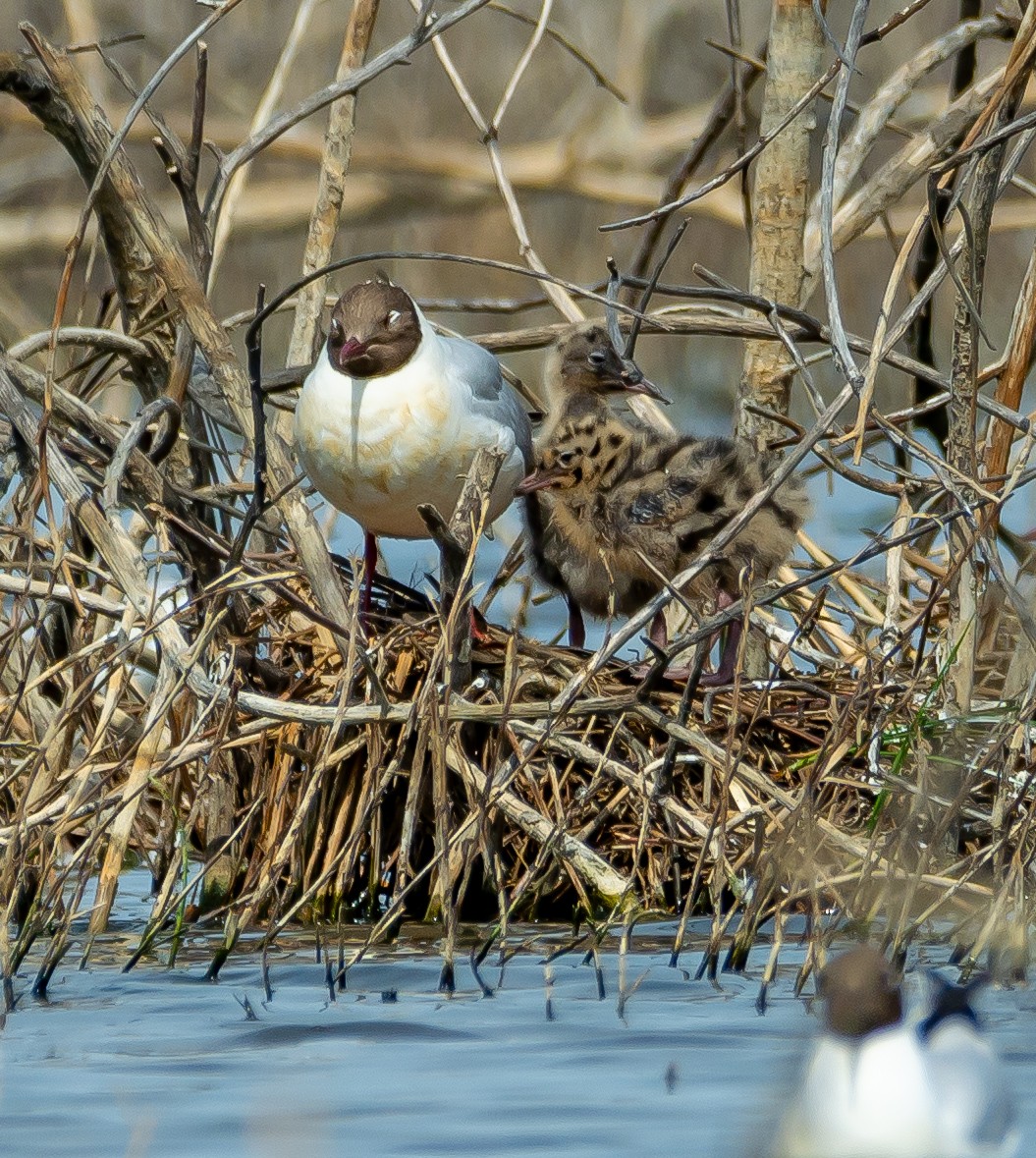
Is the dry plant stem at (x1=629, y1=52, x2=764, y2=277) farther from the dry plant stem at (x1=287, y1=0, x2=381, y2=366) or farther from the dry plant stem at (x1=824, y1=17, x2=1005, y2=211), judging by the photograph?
the dry plant stem at (x1=287, y1=0, x2=381, y2=366)

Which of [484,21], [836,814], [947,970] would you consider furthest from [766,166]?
[484,21]

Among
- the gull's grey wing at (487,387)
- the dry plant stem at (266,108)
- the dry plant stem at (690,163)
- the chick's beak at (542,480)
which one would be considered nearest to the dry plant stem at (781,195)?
the dry plant stem at (690,163)

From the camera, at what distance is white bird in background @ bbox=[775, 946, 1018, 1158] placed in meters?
2.98

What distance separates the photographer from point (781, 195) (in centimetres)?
611

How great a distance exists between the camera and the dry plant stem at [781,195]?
6.06 meters

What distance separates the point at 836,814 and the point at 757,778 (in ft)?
1.10

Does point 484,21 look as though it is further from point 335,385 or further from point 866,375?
point 866,375

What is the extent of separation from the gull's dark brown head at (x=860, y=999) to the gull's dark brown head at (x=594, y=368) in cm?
319

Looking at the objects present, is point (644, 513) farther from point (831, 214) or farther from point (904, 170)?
point (831, 214)

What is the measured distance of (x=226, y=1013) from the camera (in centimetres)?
420

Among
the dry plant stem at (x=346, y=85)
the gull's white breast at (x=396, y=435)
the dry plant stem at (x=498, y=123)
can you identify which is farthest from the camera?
the dry plant stem at (x=498, y=123)

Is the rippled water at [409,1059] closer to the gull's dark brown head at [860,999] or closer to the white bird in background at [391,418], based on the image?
the gull's dark brown head at [860,999]

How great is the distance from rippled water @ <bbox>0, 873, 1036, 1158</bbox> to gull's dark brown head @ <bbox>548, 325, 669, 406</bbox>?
78.1 inches

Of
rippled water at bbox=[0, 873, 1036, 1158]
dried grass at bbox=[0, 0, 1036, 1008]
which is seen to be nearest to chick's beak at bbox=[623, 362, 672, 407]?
dried grass at bbox=[0, 0, 1036, 1008]
